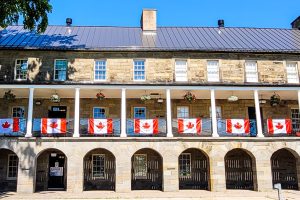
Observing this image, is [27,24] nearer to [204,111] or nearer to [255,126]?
[204,111]

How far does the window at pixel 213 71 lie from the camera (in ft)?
71.9

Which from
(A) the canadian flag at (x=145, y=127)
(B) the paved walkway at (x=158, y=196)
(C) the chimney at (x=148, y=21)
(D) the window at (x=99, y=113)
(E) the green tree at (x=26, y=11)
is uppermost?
(C) the chimney at (x=148, y=21)

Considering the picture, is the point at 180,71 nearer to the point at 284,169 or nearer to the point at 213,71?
the point at 213,71

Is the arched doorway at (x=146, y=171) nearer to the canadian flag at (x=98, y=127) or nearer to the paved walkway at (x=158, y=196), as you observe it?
the paved walkway at (x=158, y=196)

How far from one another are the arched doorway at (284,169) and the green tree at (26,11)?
17.8 meters

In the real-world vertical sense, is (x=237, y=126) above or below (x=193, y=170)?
above

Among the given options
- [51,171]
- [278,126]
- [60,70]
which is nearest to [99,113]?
[60,70]

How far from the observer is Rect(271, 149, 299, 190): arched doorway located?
2170 cm

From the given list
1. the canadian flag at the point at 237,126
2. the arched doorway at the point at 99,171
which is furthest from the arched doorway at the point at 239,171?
the arched doorway at the point at 99,171

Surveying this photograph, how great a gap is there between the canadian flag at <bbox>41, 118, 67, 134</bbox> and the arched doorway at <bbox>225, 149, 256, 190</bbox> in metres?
11.2

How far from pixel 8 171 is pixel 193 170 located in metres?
12.4

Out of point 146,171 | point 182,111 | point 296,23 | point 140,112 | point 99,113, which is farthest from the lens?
point 296,23

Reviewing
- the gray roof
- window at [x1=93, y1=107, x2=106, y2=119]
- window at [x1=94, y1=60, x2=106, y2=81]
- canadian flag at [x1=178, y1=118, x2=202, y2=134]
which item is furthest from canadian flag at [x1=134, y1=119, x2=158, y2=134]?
the gray roof

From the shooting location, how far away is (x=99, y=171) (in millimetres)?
21359
